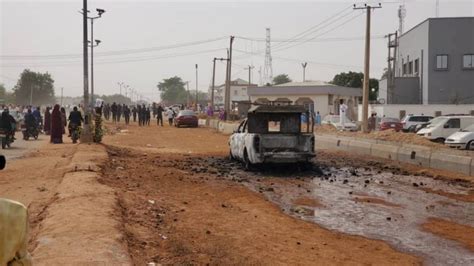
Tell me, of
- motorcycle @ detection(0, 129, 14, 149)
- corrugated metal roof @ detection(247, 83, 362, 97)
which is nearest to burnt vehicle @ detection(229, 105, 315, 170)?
motorcycle @ detection(0, 129, 14, 149)

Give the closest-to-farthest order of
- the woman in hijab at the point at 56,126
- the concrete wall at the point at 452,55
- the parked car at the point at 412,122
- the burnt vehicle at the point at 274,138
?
the burnt vehicle at the point at 274,138
the woman in hijab at the point at 56,126
the parked car at the point at 412,122
the concrete wall at the point at 452,55

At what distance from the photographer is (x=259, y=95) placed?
Result: 210ft

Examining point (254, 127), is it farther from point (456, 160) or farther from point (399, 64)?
point (399, 64)

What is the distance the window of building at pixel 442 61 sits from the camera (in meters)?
54.3

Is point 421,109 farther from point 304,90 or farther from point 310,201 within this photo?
point 310,201

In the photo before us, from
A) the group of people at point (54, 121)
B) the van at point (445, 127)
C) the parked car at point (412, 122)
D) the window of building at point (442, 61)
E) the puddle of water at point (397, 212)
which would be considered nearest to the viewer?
the puddle of water at point (397, 212)

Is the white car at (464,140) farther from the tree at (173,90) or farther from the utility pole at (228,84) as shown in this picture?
the tree at (173,90)

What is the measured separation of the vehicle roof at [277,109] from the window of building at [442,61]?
4189 cm

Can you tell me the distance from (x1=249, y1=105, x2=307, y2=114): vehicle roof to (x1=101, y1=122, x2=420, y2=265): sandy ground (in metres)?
3.74

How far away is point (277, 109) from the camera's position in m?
→ 16.9

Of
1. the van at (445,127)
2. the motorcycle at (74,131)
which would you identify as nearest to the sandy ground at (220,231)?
the motorcycle at (74,131)

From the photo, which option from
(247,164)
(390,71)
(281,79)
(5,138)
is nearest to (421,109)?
(390,71)

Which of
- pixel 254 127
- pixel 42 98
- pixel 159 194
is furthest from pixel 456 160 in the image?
pixel 42 98

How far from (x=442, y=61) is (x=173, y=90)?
10360 centimetres
